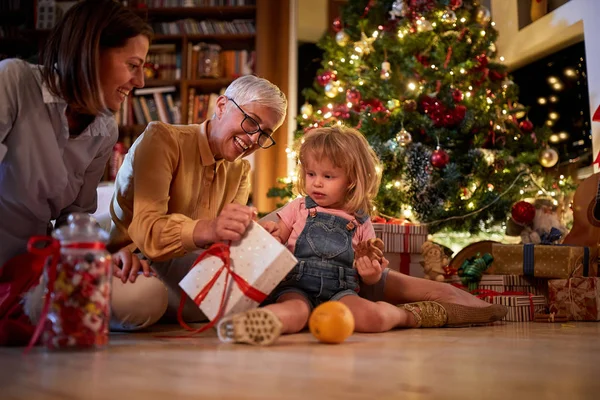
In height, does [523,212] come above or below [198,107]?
below

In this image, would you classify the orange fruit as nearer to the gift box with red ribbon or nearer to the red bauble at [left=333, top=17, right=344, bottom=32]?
the gift box with red ribbon

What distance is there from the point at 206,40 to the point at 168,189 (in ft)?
10.1

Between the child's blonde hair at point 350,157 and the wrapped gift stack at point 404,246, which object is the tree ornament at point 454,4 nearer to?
the wrapped gift stack at point 404,246

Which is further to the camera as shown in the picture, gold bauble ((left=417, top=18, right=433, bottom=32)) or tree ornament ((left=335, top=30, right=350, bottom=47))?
tree ornament ((left=335, top=30, right=350, bottom=47))

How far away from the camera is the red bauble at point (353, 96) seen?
352 cm

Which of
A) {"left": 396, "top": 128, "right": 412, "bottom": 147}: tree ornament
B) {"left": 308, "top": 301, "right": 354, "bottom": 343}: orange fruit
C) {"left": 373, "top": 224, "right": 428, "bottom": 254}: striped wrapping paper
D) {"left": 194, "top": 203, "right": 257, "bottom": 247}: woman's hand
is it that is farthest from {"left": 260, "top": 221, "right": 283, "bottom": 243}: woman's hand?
{"left": 396, "top": 128, "right": 412, "bottom": 147}: tree ornament

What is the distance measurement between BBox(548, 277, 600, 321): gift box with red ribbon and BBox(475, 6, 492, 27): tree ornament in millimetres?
1863

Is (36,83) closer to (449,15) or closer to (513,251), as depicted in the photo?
(513,251)

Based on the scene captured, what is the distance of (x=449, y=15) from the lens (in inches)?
141

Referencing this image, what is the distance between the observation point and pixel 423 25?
351 centimetres

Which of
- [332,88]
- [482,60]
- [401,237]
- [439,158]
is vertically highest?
[482,60]

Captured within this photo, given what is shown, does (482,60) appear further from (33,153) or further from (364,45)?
(33,153)

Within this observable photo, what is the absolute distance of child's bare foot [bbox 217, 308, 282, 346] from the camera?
1359 millimetres

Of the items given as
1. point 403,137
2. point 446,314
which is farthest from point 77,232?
point 403,137
